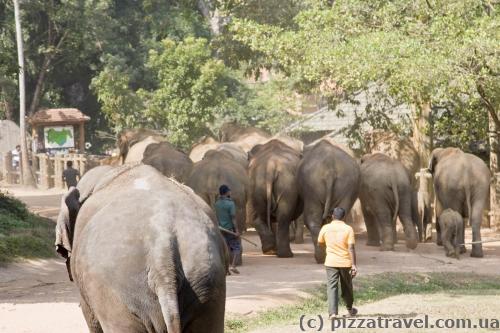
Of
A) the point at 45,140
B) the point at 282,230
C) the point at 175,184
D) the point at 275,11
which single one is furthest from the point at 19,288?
the point at 45,140

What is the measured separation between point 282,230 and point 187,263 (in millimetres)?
12624

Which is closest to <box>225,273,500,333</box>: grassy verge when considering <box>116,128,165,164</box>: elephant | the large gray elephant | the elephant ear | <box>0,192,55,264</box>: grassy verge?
the large gray elephant

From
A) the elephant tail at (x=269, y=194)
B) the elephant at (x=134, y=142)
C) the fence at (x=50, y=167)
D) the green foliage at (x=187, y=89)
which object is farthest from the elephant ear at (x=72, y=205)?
the green foliage at (x=187, y=89)

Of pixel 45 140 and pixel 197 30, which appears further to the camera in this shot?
pixel 197 30

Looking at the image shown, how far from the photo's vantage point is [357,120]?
93.1 ft

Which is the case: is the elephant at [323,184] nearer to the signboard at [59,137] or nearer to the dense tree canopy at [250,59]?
the dense tree canopy at [250,59]

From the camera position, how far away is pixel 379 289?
587 inches

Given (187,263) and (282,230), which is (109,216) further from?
(282,230)

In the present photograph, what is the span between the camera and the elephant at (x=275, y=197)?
742 inches

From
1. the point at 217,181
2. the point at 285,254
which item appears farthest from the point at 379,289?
the point at 285,254

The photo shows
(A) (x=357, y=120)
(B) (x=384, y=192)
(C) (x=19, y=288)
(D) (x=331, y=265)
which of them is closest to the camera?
(D) (x=331, y=265)

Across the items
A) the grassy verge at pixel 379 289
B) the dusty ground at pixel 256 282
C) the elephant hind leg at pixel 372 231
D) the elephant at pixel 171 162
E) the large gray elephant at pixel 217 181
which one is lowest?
the grassy verge at pixel 379 289

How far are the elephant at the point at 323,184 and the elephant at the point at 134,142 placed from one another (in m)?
7.40

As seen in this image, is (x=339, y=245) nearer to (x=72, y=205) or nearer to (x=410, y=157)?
(x=72, y=205)
